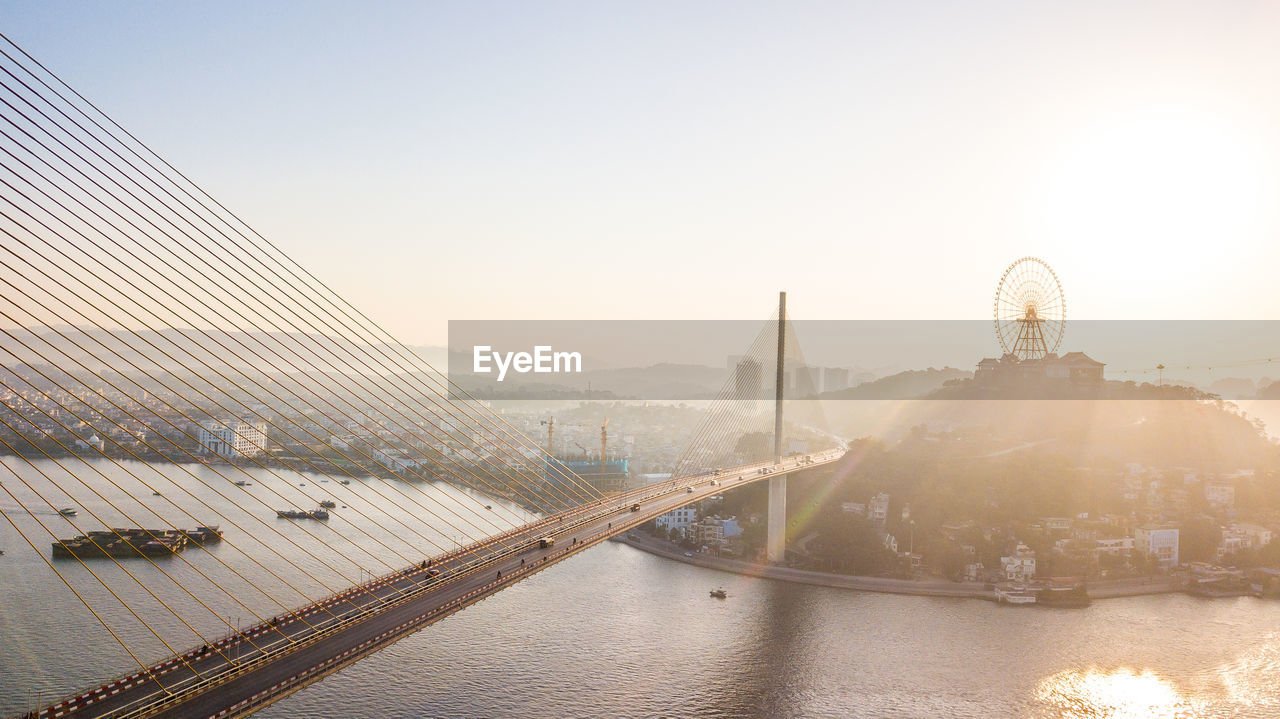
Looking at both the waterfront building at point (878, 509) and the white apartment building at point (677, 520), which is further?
the white apartment building at point (677, 520)

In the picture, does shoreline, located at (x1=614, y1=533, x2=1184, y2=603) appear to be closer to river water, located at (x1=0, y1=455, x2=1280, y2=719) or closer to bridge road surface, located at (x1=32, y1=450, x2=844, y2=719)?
river water, located at (x1=0, y1=455, x2=1280, y2=719)

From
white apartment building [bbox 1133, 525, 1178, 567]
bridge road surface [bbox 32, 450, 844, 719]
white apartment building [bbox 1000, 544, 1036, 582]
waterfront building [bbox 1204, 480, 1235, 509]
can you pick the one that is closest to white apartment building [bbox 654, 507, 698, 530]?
white apartment building [bbox 1000, 544, 1036, 582]

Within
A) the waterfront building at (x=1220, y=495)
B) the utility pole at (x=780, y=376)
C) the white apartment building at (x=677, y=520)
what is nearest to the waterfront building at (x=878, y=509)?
the utility pole at (x=780, y=376)

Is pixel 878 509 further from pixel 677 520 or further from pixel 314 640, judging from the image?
pixel 314 640

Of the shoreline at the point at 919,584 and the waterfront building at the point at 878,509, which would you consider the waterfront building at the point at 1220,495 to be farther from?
the waterfront building at the point at 878,509

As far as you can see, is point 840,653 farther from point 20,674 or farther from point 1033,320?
point 1033,320

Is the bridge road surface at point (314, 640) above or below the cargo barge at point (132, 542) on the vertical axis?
above

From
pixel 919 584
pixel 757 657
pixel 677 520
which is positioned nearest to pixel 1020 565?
pixel 919 584
